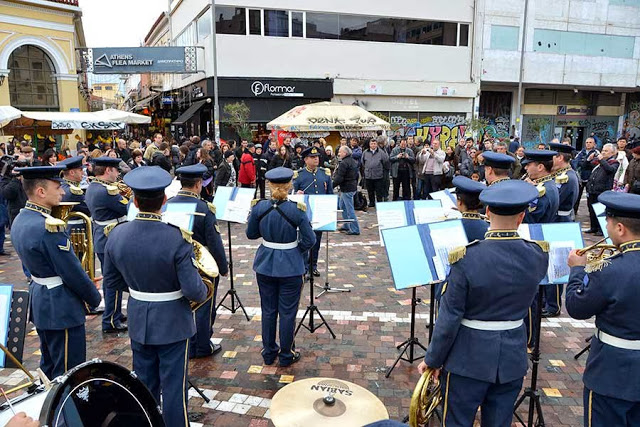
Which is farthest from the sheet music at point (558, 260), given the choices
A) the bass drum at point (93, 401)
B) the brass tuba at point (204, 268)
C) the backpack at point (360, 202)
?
the backpack at point (360, 202)

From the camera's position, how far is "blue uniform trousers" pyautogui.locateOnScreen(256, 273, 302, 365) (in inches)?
201

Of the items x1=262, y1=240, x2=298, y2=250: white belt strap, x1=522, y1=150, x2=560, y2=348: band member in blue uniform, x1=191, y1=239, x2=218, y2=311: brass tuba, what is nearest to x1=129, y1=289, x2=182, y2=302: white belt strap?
x1=191, y1=239, x2=218, y2=311: brass tuba

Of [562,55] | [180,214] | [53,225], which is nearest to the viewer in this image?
[53,225]

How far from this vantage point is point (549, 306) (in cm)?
663

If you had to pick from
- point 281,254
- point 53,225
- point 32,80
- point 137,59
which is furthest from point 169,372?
point 32,80

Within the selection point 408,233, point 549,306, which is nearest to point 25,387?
point 408,233

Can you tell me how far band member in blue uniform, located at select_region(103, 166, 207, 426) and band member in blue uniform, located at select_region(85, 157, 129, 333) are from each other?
2.56 metres

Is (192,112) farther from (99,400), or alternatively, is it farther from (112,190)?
(99,400)

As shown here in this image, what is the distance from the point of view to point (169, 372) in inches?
143

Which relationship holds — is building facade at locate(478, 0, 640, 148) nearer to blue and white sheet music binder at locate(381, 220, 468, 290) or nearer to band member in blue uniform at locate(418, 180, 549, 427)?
blue and white sheet music binder at locate(381, 220, 468, 290)

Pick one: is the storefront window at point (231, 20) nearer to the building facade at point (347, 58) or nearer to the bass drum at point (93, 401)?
the building facade at point (347, 58)

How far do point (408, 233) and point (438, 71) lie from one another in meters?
25.0

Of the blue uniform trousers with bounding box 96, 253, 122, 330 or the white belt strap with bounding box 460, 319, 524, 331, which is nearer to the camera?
the white belt strap with bounding box 460, 319, 524, 331

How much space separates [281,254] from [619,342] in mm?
3140
